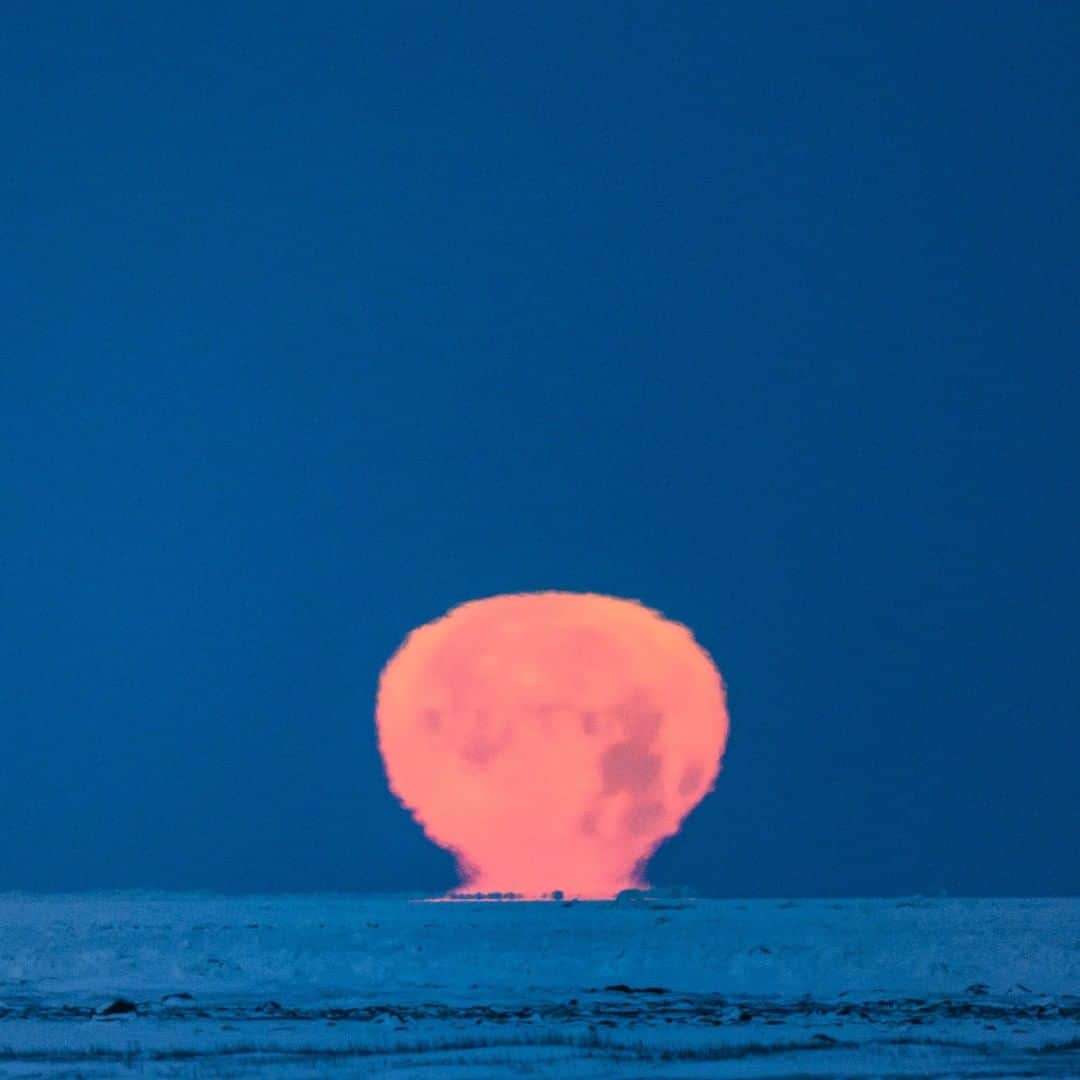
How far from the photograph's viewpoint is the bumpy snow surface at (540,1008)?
2627cm

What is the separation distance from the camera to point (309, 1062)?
26.4m

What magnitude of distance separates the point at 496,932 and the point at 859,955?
25.5m

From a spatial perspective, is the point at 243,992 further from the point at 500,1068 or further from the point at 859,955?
the point at 859,955

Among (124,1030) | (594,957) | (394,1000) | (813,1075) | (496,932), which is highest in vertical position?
(496,932)

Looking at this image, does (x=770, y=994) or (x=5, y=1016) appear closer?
(x=5, y=1016)

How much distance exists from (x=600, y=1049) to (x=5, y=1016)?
10.8m

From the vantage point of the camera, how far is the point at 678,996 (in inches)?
1506

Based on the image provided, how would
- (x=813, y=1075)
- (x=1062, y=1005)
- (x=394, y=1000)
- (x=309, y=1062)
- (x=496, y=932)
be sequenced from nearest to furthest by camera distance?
(x=813, y=1075) → (x=309, y=1062) → (x=1062, y=1005) → (x=394, y=1000) → (x=496, y=932)

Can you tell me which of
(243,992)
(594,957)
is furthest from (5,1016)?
(594,957)

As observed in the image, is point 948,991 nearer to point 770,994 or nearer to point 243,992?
point 770,994

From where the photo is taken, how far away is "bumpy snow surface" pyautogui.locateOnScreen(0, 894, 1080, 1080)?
26.3 metres

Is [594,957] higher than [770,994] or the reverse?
higher

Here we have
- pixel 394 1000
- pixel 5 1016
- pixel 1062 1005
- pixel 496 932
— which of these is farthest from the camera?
pixel 496 932

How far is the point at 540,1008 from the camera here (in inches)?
1377
